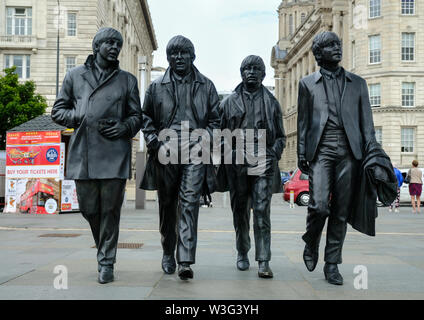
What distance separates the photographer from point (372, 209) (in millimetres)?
5156

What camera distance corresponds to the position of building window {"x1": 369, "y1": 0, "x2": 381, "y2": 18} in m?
42.9

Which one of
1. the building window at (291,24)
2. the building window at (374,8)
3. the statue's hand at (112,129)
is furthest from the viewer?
the building window at (291,24)

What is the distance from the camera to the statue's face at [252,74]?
5770mm

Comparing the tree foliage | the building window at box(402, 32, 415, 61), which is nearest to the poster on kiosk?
the tree foliage

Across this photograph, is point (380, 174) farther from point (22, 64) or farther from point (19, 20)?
point (19, 20)

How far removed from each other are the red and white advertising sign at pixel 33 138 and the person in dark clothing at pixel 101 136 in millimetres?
10502

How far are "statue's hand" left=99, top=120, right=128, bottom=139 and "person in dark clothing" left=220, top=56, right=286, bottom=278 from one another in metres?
1.25

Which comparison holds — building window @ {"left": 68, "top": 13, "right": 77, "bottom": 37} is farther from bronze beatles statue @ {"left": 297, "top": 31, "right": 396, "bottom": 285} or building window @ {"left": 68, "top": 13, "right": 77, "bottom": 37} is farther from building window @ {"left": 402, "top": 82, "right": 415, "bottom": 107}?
bronze beatles statue @ {"left": 297, "top": 31, "right": 396, "bottom": 285}

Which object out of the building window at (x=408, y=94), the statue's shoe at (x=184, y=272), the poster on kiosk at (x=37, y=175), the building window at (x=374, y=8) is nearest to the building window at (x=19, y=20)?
the building window at (x=374, y=8)

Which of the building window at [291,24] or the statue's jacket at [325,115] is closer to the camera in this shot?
the statue's jacket at [325,115]

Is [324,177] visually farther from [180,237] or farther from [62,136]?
[62,136]

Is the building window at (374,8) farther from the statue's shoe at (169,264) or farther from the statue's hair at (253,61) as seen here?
the statue's shoe at (169,264)

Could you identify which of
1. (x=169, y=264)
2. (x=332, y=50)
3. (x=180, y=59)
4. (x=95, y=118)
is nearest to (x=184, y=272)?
(x=169, y=264)

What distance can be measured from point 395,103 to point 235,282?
4000 cm
